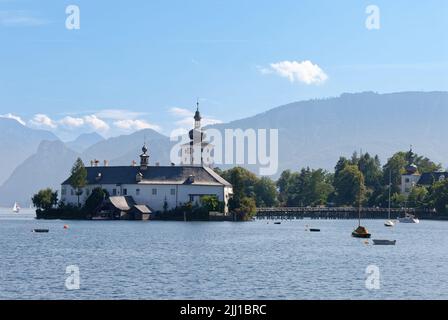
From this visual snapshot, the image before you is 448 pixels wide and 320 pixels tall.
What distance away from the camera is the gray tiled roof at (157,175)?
177 m

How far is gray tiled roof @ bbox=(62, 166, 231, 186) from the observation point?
177m

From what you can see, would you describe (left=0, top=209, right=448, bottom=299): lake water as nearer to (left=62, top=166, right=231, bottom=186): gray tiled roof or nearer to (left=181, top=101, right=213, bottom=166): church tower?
(left=62, top=166, right=231, bottom=186): gray tiled roof

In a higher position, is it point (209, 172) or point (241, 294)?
point (209, 172)

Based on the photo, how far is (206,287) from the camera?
2037 inches

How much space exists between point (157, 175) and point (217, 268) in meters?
118

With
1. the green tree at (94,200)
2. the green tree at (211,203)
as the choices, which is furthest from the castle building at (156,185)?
the green tree at (211,203)

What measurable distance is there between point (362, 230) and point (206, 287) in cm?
6208

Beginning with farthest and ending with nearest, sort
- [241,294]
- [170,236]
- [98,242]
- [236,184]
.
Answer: [236,184] < [170,236] < [98,242] < [241,294]

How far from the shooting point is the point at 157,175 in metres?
181

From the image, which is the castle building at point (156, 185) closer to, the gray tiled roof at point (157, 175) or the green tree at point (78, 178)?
the gray tiled roof at point (157, 175)

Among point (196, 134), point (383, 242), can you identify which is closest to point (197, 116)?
point (196, 134)

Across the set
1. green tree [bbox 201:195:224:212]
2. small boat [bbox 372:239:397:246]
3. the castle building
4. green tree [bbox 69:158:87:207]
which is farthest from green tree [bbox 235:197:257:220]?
small boat [bbox 372:239:397:246]

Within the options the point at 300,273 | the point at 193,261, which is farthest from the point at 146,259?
the point at 300,273
